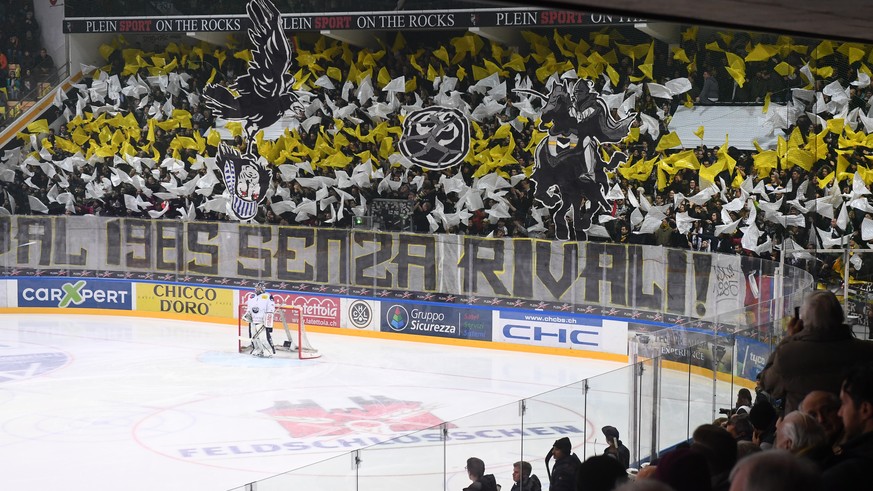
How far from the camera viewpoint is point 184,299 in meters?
23.3

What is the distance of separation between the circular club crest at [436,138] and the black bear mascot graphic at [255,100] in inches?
98.1

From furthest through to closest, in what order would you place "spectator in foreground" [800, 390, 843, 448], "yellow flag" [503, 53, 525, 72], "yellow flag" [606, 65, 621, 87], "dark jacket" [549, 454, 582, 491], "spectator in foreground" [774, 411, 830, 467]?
"yellow flag" [503, 53, 525, 72] < "yellow flag" [606, 65, 621, 87] < "dark jacket" [549, 454, 582, 491] < "spectator in foreground" [800, 390, 843, 448] < "spectator in foreground" [774, 411, 830, 467]

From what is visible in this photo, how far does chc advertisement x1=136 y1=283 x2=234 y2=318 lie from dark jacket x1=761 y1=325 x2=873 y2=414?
18.4 m

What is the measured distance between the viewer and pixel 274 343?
20547 millimetres

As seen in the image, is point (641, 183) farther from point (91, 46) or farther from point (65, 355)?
point (91, 46)

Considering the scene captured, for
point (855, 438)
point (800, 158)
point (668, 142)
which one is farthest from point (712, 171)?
point (855, 438)

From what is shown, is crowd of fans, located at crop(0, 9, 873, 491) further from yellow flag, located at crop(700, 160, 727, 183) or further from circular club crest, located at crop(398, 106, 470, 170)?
circular club crest, located at crop(398, 106, 470, 170)

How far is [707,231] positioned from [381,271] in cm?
609

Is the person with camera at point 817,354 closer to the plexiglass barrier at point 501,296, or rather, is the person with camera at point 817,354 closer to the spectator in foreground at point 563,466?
the spectator in foreground at point 563,466

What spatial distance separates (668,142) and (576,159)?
1.74 metres

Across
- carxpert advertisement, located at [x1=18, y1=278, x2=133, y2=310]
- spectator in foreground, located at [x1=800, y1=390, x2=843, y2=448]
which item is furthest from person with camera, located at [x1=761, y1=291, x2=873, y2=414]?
carxpert advertisement, located at [x1=18, y1=278, x2=133, y2=310]

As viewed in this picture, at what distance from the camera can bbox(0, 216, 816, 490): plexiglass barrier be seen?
23.8ft

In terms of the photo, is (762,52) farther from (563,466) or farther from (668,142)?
(563,466)

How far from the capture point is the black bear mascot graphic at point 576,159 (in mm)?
20828
